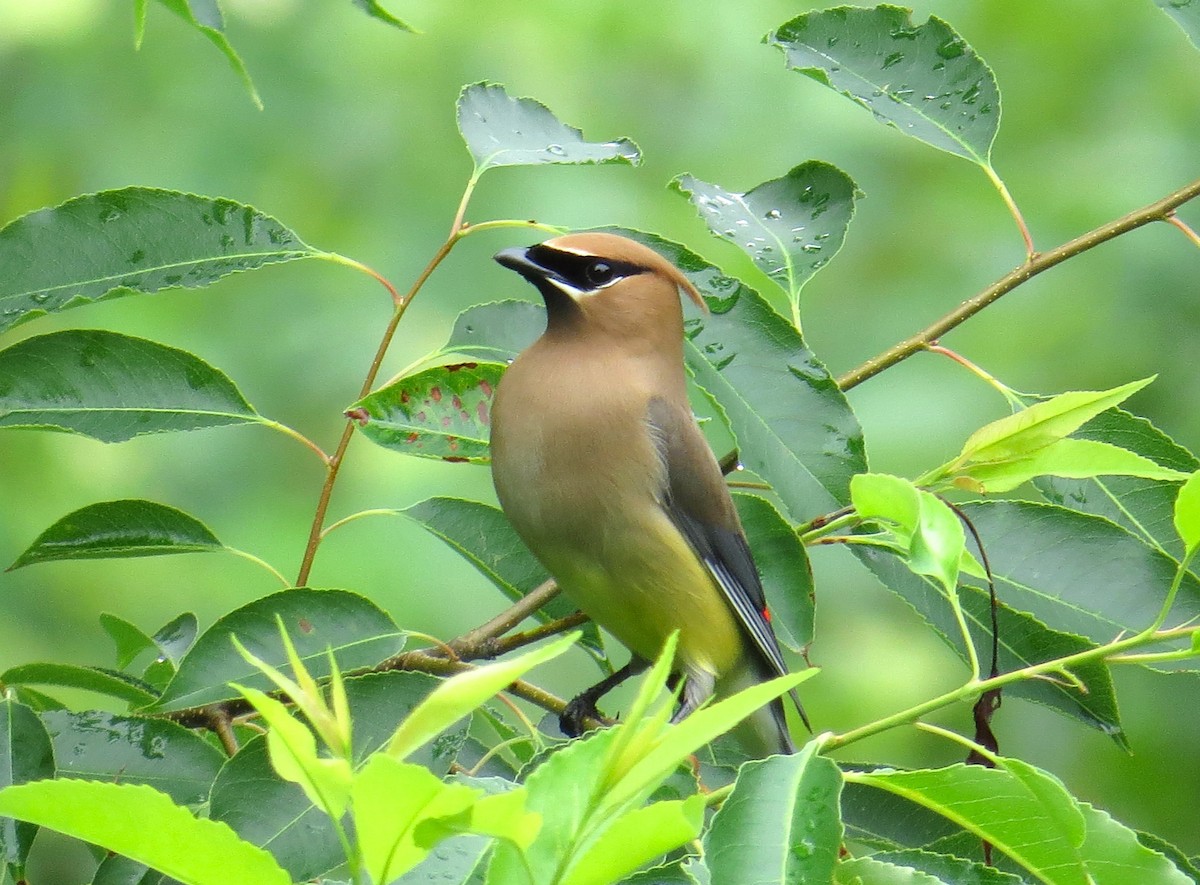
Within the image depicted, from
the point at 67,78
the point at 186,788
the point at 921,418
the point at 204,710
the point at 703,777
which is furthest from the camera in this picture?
the point at 67,78

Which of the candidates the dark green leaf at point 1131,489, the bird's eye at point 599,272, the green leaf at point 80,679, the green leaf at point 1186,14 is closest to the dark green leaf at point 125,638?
the green leaf at point 80,679

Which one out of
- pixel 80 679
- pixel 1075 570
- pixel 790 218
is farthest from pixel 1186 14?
pixel 80 679

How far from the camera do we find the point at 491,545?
8.70 feet

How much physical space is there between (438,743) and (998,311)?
3.81 meters

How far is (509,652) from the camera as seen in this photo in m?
2.36

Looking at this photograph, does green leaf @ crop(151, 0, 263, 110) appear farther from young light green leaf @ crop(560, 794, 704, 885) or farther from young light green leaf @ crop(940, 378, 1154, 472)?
young light green leaf @ crop(560, 794, 704, 885)

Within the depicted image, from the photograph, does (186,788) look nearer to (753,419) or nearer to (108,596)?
(753,419)

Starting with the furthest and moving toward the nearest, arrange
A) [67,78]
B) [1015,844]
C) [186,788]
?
[67,78], [186,788], [1015,844]

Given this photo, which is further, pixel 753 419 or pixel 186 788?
pixel 753 419

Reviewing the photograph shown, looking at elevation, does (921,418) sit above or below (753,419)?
below

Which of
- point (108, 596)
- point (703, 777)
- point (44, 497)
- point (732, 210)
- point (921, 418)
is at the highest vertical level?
point (732, 210)

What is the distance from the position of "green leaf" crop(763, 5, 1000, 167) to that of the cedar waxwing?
1.36 feet

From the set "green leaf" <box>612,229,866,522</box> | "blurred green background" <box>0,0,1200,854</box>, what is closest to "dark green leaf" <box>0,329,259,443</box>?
"green leaf" <box>612,229,866,522</box>

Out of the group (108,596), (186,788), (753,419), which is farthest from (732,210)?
(108,596)
